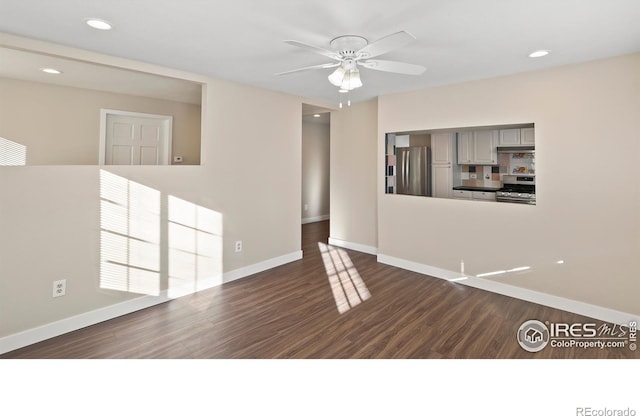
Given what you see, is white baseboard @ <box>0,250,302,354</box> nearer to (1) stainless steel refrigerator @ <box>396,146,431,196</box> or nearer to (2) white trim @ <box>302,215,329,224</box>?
(1) stainless steel refrigerator @ <box>396,146,431,196</box>

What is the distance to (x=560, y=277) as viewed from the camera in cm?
320

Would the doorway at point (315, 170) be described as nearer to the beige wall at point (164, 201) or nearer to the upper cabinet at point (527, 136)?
the beige wall at point (164, 201)

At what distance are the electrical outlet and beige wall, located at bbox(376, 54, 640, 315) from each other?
4.02 m

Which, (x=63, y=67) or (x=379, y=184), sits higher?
(x=63, y=67)

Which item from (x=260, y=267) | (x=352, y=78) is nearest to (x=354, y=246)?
(x=260, y=267)

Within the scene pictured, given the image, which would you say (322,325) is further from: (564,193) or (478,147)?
(478,147)

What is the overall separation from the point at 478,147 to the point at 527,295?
1899 mm

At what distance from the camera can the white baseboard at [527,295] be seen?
2895 mm

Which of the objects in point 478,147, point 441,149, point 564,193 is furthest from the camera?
point 441,149

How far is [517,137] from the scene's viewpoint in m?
3.72
